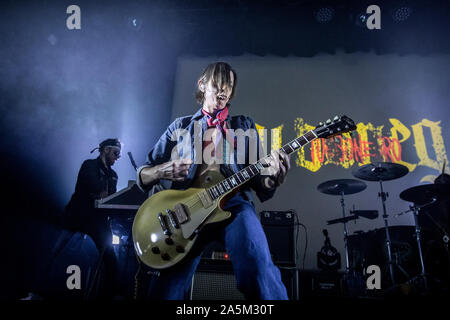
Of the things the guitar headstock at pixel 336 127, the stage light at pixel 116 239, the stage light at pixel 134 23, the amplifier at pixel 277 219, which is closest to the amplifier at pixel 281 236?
the amplifier at pixel 277 219

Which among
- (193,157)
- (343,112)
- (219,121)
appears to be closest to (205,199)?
(193,157)

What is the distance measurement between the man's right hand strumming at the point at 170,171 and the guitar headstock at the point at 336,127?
0.96 m

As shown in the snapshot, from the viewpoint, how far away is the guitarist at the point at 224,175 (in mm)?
1581

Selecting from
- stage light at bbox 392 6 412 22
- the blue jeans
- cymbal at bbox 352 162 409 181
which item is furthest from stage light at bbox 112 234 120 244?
stage light at bbox 392 6 412 22

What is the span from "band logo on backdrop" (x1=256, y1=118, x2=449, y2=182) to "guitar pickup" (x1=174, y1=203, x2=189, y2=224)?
298cm

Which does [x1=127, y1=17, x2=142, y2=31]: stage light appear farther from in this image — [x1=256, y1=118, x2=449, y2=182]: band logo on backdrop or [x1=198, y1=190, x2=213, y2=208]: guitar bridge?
[x1=198, y1=190, x2=213, y2=208]: guitar bridge

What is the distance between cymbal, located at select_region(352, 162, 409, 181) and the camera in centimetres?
382

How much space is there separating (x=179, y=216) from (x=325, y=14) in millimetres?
3971

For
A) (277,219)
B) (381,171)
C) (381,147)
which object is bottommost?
(277,219)

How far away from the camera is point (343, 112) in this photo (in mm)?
4738

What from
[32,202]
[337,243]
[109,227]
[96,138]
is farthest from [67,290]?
[337,243]

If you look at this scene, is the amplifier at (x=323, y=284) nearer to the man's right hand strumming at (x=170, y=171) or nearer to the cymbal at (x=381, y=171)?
the cymbal at (x=381, y=171)

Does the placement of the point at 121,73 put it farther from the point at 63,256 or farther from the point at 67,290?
the point at 67,290

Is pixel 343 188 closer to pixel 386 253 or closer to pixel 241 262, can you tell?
pixel 386 253
